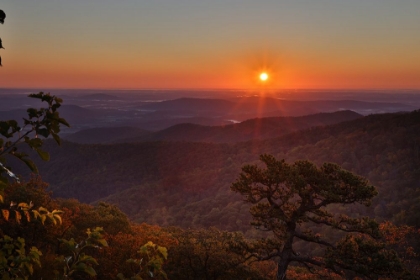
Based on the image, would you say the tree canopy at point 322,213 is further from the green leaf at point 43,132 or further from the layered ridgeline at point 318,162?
the layered ridgeline at point 318,162

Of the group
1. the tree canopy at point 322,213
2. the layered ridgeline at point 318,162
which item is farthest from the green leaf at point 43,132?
the layered ridgeline at point 318,162

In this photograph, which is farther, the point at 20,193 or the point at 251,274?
the point at 20,193

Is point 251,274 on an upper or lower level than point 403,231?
upper

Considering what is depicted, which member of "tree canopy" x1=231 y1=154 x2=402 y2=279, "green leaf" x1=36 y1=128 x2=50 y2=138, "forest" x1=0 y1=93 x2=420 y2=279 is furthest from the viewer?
"tree canopy" x1=231 y1=154 x2=402 y2=279

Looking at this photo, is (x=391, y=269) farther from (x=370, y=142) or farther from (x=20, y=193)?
(x=370, y=142)

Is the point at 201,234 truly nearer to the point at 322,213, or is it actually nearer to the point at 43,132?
the point at 322,213

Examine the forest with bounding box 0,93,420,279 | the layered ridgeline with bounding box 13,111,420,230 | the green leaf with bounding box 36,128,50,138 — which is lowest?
the layered ridgeline with bounding box 13,111,420,230

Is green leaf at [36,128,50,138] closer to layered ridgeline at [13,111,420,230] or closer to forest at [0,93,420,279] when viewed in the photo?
forest at [0,93,420,279]

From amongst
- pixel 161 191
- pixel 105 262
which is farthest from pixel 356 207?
pixel 161 191

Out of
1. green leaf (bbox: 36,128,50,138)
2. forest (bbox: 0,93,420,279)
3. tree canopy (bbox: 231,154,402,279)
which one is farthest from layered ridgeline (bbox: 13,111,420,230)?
green leaf (bbox: 36,128,50,138)
